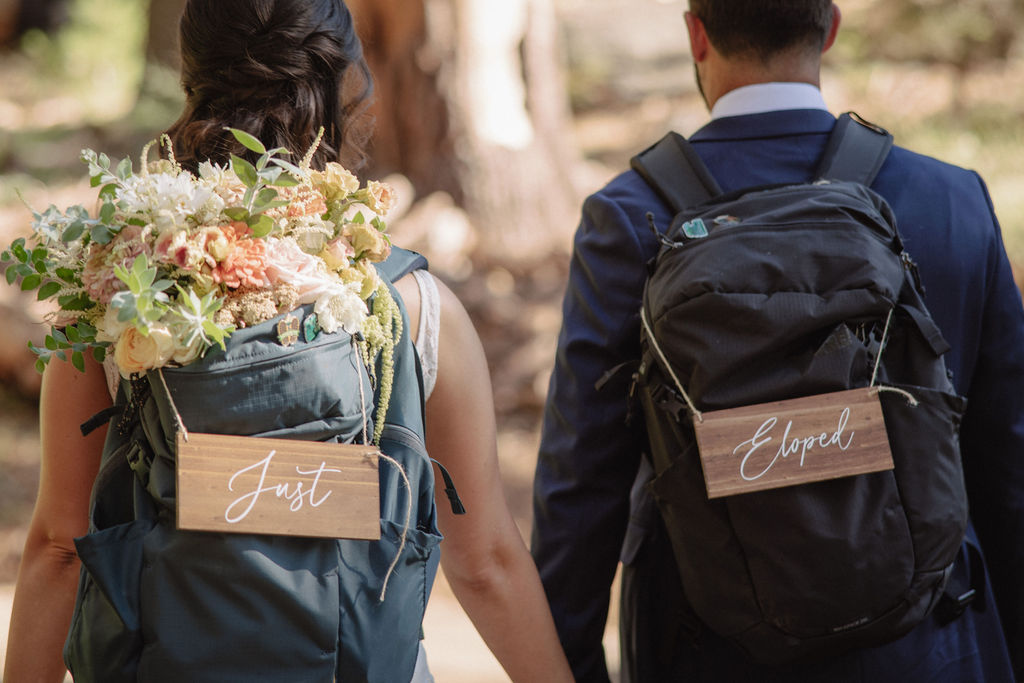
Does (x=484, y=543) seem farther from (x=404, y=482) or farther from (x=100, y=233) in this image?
(x=100, y=233)

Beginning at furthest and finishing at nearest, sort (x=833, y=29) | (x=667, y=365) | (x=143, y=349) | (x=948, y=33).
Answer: (x=948, y=33) → (x=833, y=29) → (x=667, y=365) → (x=143, y=349)

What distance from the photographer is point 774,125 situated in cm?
191

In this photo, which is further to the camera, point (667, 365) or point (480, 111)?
point (480, 111)

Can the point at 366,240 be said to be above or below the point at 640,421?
above

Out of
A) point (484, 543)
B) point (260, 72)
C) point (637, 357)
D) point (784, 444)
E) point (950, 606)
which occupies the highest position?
point (260, 72)

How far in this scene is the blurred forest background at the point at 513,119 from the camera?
6102 millimetres

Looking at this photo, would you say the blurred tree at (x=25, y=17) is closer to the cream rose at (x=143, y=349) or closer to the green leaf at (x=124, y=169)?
the green leaf at (x=124, y=169)

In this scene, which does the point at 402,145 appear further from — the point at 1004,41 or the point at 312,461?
the point at 1004,41

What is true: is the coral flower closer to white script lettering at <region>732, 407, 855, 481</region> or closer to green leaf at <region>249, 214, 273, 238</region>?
green leaf at <region>249, 214, 273, 238</region>

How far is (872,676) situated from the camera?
1.73 m

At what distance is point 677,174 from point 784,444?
1.86 ft

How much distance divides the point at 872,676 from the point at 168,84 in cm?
887

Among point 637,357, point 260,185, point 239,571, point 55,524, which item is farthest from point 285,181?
point 637,357

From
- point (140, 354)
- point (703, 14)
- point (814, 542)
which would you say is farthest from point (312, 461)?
point (703, 14)
